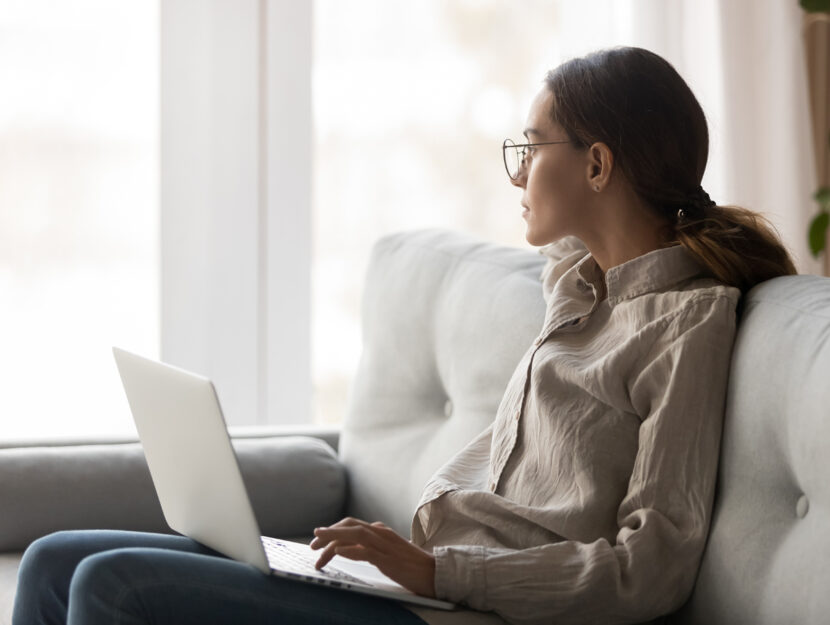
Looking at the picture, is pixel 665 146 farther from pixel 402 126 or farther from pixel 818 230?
pixel 402 126

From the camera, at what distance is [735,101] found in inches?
100.0

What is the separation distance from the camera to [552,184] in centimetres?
134

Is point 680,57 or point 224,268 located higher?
point 680,57

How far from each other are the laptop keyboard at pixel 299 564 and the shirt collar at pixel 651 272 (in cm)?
47

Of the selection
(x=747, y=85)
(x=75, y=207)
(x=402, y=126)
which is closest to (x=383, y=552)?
(x=75, y=207)

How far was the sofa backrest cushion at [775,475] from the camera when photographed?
104cm

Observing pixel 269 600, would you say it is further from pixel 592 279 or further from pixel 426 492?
pixel 592 279

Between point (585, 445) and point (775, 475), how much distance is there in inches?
8.2

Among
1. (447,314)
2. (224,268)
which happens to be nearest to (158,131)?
(224,268)

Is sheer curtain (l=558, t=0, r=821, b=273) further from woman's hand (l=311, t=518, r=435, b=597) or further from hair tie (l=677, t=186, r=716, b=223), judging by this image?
woman's hand (l=311, t=518, r=435, b=597)

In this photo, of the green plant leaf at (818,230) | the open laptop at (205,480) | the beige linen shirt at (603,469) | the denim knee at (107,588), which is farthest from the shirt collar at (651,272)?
the denim knee at (107,588)

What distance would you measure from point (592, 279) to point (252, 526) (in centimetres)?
57

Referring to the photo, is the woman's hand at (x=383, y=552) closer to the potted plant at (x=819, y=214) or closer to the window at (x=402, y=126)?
the potted plant at (x=819, y=214)

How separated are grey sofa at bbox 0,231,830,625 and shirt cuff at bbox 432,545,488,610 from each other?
0.25m
